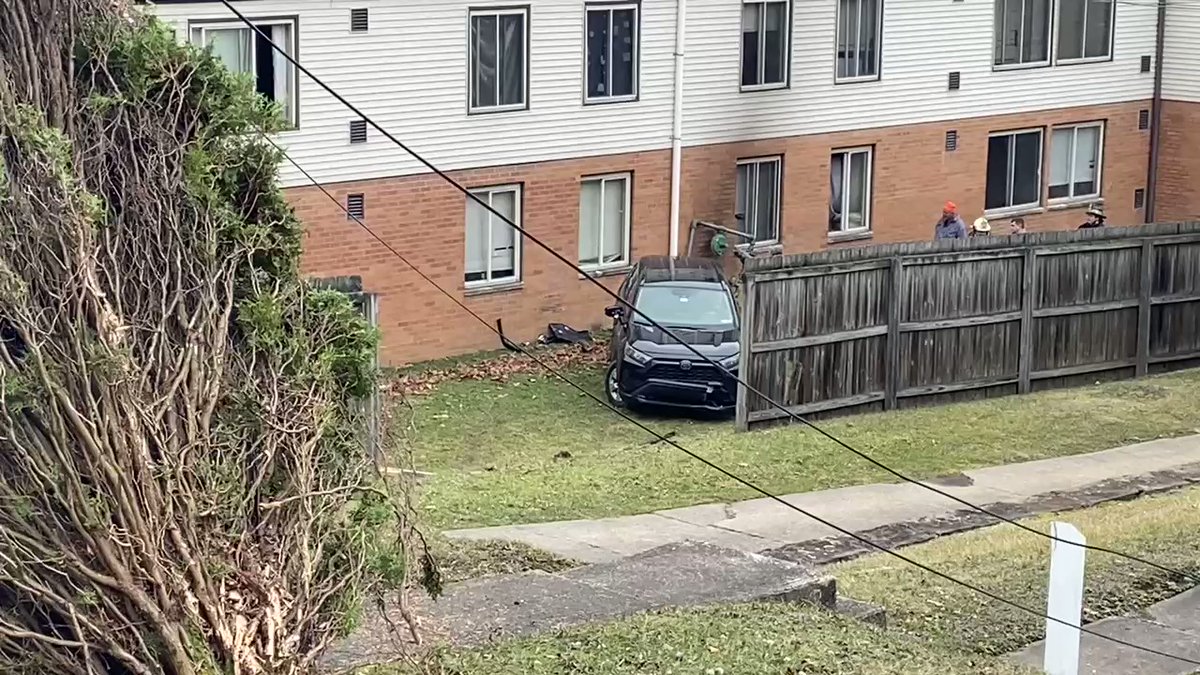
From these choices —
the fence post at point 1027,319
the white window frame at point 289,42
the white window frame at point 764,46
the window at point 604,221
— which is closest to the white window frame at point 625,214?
the window at point 604,221

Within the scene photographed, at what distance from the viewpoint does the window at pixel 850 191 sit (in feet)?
88.7

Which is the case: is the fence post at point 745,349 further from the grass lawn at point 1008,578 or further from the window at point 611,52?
the window at point 611,52

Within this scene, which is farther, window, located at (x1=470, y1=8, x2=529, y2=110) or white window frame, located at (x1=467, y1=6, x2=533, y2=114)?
window, located at (x1=470, y1=8, x2=529, y2=110)

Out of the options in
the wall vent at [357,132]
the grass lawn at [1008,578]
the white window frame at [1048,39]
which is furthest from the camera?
the white window frame at [1048,39]

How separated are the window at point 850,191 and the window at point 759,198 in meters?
1.17

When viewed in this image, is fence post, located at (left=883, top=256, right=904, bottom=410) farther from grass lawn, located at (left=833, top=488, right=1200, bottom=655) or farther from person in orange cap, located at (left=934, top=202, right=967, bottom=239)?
grass lawn, located at (left=833, top=488, right=1200, bottom=655)

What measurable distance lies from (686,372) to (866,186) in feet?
30.9

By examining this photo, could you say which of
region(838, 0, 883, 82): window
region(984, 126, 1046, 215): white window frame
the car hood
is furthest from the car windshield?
region(984, 126, 1046, 215): white window frame

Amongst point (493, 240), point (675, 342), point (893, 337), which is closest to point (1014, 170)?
point (493, 240)

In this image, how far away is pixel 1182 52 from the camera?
3050cm

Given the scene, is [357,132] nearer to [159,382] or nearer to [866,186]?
[866,186]

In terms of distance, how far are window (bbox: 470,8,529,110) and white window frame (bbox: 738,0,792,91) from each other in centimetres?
366

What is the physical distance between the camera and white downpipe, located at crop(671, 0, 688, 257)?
79.9ft

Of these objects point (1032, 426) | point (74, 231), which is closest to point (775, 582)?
point (74, 231)
